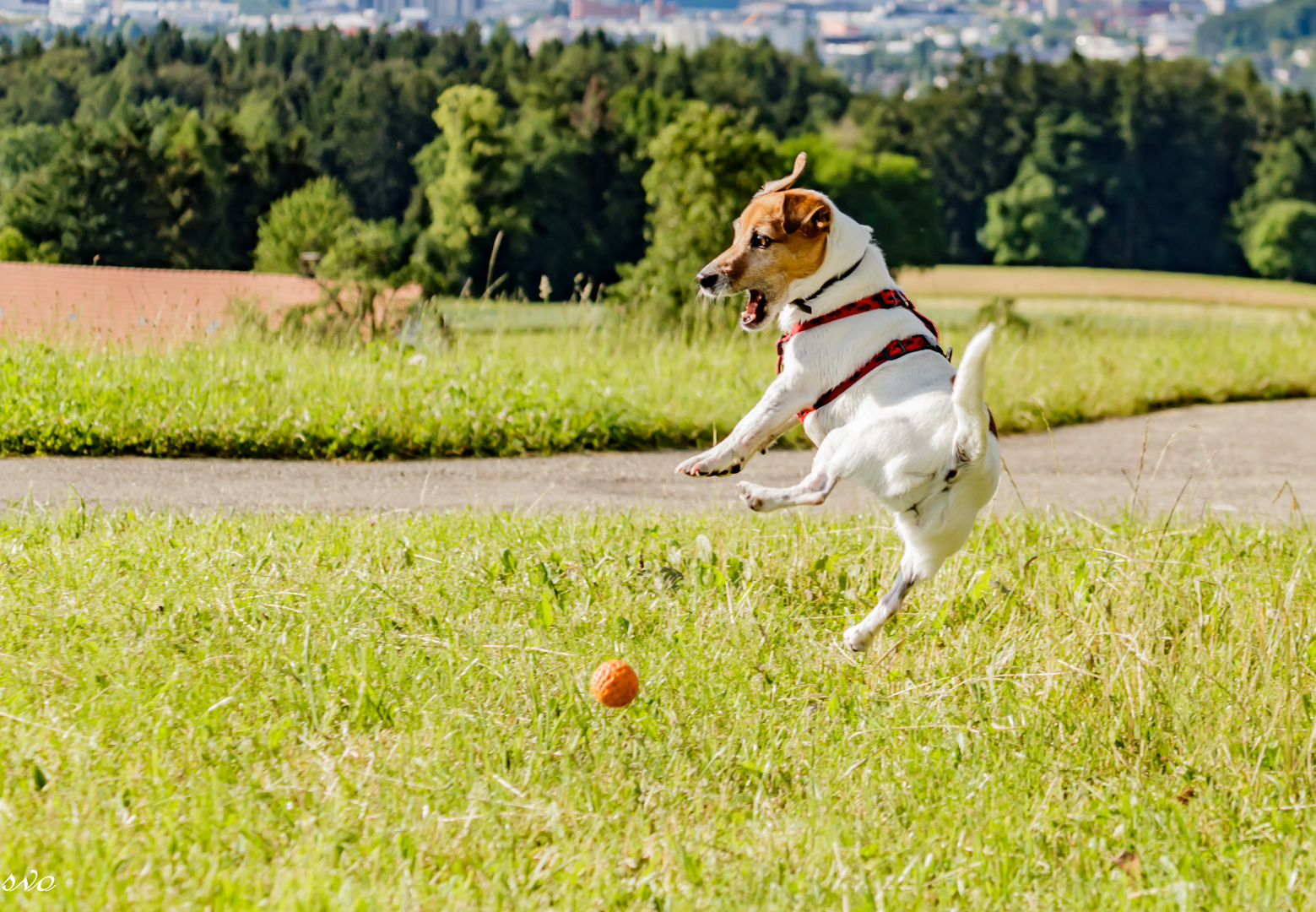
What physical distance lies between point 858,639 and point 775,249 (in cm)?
120

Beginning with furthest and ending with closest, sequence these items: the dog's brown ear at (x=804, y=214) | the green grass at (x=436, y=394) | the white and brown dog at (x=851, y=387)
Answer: the green grass at (x=436, y=394), the dog's brown ear at (x=804, y=214), the white and brown dog at (x=851, y=387)

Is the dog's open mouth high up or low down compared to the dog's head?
down

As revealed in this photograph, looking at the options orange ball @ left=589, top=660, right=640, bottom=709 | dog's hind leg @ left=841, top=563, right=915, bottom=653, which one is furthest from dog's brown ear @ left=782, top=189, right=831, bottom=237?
orange ball @ left=589, top=660, right=640, bottom=709

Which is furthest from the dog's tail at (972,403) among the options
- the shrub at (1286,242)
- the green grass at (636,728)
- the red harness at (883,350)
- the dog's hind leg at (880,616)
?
the shrub at (1286,242)

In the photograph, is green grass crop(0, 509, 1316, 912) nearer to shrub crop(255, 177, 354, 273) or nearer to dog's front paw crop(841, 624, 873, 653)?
dog's front paw crop(841, 624, 873, 653)

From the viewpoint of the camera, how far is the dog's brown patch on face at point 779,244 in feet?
12.0

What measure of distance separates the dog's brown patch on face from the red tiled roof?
642 centimetres

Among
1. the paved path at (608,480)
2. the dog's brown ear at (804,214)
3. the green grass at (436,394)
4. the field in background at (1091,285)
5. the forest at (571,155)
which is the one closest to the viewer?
the dog's brown ear at (804,214)

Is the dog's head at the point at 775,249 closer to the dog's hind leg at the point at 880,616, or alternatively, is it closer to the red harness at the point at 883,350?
the red harness at the point at 883,350

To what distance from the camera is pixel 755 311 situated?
12.4 feet

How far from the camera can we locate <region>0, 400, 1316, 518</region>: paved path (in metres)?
6.54

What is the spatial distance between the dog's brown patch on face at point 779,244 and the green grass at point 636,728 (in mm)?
1220

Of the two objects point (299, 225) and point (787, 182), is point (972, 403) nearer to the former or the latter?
point (787, 182)

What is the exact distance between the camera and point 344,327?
40.7ft
